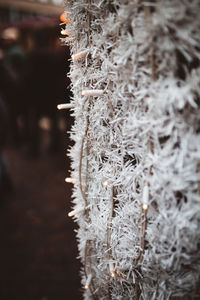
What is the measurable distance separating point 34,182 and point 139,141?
3.05m

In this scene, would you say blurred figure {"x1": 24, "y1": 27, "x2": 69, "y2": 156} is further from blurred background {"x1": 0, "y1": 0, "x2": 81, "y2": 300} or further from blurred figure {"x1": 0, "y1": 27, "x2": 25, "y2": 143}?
blurred figure {"x1": 0, "y1": 27, "x2": 25, "y2": 143}

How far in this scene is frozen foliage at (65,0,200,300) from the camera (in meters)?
0.57

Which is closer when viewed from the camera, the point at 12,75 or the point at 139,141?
the point at 139,141

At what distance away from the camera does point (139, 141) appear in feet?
2.21

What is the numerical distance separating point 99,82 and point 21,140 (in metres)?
4.32

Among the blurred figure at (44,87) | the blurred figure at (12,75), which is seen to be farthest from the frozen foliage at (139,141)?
the blurred figure at (12,75)

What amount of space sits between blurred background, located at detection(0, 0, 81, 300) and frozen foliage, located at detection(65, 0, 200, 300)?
388 millimetres

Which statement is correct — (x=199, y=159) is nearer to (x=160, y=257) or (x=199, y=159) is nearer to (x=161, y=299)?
(x=160, y=257)

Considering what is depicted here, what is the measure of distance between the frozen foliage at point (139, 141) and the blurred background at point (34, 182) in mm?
388

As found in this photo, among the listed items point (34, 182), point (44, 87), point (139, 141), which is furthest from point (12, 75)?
point (139, 141)

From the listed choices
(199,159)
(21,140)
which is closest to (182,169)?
(199,159)

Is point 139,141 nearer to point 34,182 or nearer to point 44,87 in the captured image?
point 34,182

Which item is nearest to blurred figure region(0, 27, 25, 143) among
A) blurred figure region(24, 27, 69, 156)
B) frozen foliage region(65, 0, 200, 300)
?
blurred figure region(24, 27, 69, 156)

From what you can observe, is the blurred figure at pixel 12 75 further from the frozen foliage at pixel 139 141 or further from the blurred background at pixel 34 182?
the frozen foliage at pixel 139 141
